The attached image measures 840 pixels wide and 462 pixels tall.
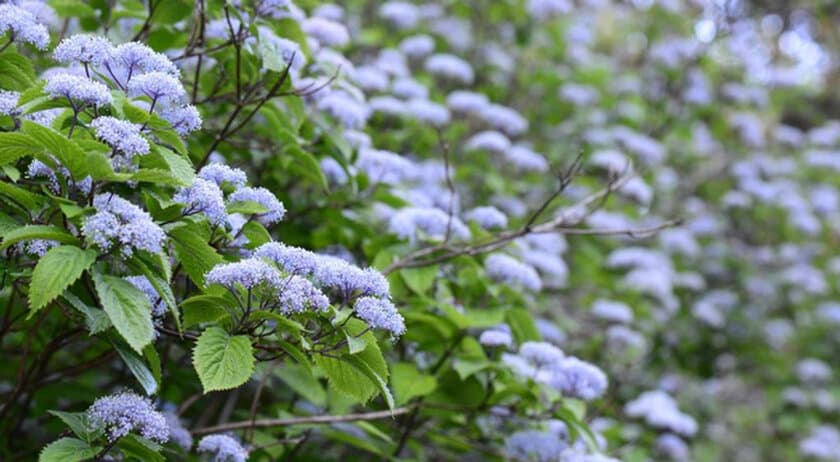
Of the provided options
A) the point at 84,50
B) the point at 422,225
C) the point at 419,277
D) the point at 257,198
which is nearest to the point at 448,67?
the point at 422,225

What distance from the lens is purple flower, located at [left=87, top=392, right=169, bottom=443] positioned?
1.93 m

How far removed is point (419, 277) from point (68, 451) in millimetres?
1464

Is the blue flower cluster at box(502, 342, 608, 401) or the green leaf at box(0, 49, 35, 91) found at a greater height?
the blue flower cluster at box(502, 342, 608, 401)

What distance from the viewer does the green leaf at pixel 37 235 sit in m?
1.64

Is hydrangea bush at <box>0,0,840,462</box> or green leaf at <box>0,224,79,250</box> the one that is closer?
green leaf at <box>0,224,79,250</box>

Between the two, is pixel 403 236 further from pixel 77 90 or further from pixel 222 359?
pixel 77 90

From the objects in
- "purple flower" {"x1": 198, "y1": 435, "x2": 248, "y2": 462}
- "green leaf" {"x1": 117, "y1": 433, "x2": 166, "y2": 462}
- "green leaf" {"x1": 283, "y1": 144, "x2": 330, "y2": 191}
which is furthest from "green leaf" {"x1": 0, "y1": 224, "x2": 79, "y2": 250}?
"green leaf" {"x1": 283, "y1": 144, "x2": 330, "y2": 191}

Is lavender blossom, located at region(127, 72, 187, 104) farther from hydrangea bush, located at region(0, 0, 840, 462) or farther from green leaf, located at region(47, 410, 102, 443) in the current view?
green leaf, located at region(47, 410, 102, 443)

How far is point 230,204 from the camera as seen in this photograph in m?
2.05

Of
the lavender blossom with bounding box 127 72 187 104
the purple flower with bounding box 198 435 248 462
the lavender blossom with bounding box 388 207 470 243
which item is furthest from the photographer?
the lavender blossom with bounding box 388 207 470 243

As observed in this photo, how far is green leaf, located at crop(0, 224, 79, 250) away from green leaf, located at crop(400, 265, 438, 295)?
4.79 feet

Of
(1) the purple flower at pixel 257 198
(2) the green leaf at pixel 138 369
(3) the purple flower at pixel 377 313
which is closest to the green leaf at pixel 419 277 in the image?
(1) the purple flower at pixel 257 198

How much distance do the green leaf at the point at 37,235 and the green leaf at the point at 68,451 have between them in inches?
17.4

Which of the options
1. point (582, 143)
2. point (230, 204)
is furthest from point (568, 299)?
point (230, 204)
